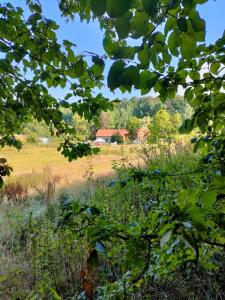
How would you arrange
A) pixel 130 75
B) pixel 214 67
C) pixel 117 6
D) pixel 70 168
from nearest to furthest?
pixel 117 6 < pixel 130 75 < pixel 214 67 < pixel 70 168

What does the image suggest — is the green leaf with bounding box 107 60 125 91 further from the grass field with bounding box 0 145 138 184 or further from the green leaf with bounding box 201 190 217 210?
the grass field with bounding box 0 145 138 184

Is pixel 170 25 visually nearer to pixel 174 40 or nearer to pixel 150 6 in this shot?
pixel 174 40

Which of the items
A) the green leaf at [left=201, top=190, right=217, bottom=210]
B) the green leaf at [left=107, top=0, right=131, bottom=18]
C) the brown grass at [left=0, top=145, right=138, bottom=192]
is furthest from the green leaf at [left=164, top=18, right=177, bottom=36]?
the brown grass at [left=0, top=145, right=138, bottom=192]

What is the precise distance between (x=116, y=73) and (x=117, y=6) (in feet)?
0.49

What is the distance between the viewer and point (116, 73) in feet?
1.90

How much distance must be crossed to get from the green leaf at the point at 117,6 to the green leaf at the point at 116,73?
0.43ft

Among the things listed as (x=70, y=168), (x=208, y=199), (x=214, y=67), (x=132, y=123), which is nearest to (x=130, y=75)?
(x=208, y=199)

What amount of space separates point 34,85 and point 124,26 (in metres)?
→ 1.40

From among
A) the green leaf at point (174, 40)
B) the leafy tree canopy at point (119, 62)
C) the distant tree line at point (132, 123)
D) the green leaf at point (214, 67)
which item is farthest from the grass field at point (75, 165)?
the green leaf at point (174, 40)

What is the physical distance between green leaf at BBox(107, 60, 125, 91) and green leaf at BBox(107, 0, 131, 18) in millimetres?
130

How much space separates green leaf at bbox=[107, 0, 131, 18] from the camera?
1.45 ft

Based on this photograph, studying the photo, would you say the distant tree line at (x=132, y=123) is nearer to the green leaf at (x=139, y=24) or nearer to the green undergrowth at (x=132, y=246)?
the green undergrowth at (x=132, y=246)

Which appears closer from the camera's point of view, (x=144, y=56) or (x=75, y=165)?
(x=144, y=56)

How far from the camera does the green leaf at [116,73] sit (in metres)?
0.58
